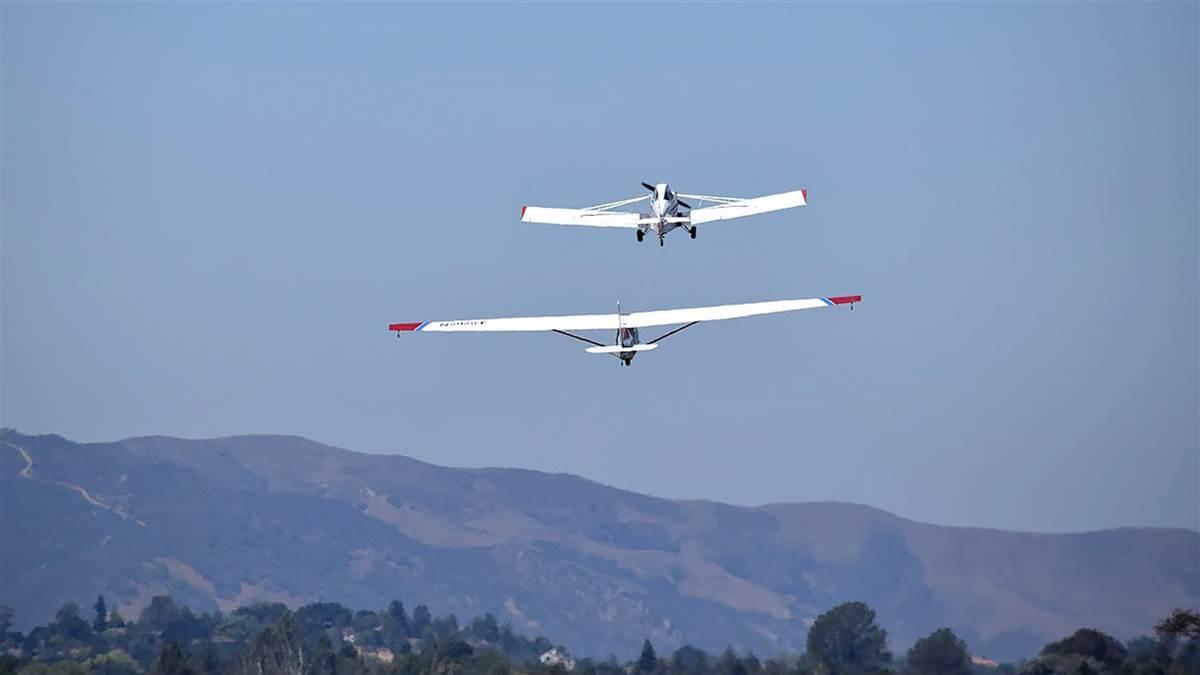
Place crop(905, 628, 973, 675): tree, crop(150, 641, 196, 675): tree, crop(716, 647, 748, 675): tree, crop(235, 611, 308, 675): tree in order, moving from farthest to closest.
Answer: crop(235, 611, 308, 675): tree, crop(905, 628, 973, 675): tree, crop(716, 647, 748, 675): tree, crop(150, 641, 196, 675): tree

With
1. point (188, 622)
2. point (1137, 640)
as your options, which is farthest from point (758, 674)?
point (188, 622)

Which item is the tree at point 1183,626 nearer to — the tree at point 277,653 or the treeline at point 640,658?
the treeline at point 640,658

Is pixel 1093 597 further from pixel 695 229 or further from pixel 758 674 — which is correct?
pixel 695 229

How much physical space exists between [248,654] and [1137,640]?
65.2 m

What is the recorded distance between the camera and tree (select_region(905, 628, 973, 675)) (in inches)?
5108

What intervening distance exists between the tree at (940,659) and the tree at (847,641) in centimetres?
389

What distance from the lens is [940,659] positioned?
130 metres

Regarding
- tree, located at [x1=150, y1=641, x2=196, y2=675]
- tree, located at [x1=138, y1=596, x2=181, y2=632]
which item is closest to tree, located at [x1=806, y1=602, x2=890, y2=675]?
tree, located at [x1=150, y1=641, x2=196, y2=675]

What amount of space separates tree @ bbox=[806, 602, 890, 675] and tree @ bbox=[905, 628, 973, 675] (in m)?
3.89

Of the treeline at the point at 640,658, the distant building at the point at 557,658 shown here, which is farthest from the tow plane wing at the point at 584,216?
the distant building at the point at 557,658

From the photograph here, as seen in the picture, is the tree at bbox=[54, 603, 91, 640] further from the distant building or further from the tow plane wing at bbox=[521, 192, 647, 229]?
the tow plane wing at bbox=[521, 192, 647, 229]

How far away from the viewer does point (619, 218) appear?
79.4 meters

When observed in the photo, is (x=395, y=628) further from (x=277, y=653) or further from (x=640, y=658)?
(x=640, y=658)

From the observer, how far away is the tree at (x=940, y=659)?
426 feet
